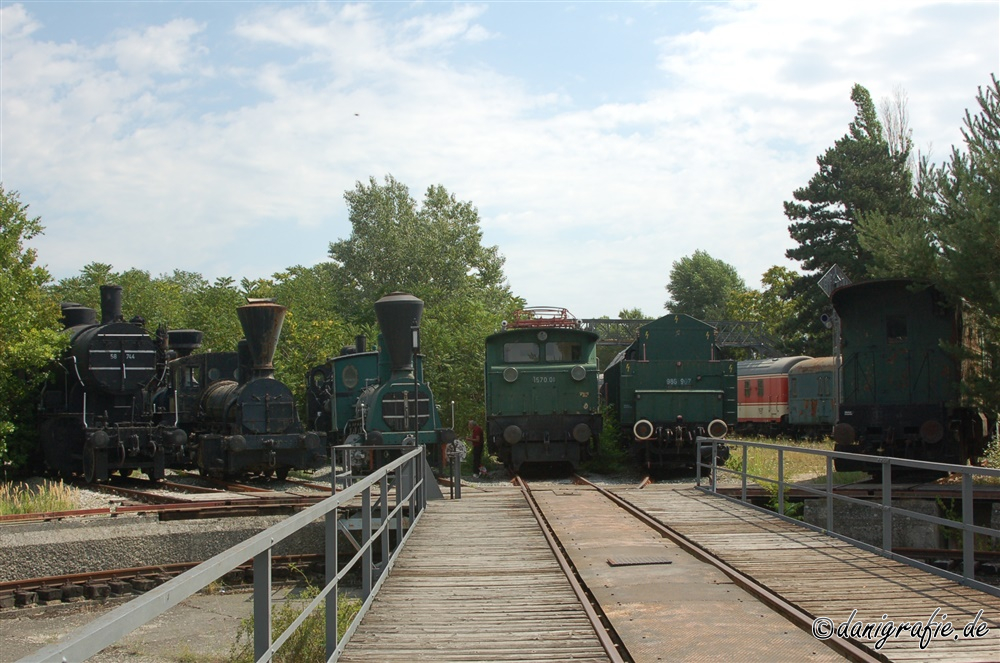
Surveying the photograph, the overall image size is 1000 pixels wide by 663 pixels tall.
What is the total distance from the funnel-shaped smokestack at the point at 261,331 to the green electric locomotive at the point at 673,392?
25.3 feet

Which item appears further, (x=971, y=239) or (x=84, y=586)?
(x=971, y=239)

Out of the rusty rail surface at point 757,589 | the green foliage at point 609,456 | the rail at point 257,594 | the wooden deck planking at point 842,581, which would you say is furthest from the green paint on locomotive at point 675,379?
the rail at point 257,594

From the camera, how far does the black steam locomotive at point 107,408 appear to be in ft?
62.2

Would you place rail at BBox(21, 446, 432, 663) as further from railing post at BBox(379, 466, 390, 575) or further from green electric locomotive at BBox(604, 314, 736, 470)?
green electric locomotive at BBox(604, 314, 736, 470)

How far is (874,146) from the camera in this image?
141 ft

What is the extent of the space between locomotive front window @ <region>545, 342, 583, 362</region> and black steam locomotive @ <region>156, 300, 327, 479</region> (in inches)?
205

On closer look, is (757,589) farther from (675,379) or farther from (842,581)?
(675,379)

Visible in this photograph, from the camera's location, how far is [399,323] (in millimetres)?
18297

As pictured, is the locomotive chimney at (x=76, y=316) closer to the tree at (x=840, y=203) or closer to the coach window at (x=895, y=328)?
the coach window at (x=895, y=328)

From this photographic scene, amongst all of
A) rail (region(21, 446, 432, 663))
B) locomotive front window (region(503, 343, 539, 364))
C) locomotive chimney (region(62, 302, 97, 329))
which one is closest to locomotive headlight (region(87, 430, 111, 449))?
locomotive chimney (region(62, 302, 97, 329))

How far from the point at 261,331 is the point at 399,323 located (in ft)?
12.6

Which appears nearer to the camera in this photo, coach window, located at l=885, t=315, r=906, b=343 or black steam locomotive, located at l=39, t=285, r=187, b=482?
coach window, located at l=885, t=315, r=906, b=343

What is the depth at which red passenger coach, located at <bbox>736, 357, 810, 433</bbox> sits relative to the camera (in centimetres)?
3394

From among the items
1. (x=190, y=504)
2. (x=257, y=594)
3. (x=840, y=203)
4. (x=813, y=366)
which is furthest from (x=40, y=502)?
(x=840, y=203)
